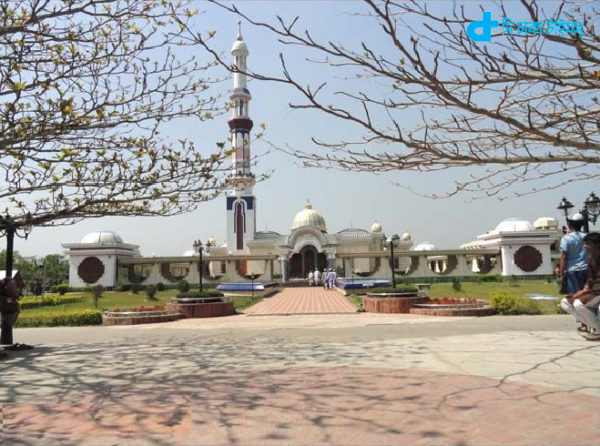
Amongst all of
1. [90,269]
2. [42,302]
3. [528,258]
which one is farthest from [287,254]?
[42,302]

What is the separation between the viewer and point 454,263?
40.0 m

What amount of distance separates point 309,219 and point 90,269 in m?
19.8

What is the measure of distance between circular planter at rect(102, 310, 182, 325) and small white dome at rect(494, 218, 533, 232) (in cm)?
3250

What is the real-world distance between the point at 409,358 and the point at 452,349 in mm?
935

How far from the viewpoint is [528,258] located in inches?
1494

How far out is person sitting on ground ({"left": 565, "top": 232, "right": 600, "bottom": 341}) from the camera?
6578 mm

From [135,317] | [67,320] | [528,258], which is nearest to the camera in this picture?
[135,317]

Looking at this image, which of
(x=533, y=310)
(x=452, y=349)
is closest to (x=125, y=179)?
(x=452, y=349)

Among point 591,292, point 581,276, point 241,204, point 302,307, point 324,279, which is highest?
point 241,204

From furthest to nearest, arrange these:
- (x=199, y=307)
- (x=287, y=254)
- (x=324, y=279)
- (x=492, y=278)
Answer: (x=287, y=254) < (x=492, y=278) < (x=324, y=279) < (x=199, y=307)

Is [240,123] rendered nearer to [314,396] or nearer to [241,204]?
[241,204]

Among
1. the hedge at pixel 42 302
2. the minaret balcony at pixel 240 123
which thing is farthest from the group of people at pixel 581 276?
the minaret balcony at pixel 240 123

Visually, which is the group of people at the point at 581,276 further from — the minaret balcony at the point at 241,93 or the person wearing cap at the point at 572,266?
the minaret balcony at the point at 241,93

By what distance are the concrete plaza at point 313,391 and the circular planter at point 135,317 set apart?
179 inches
